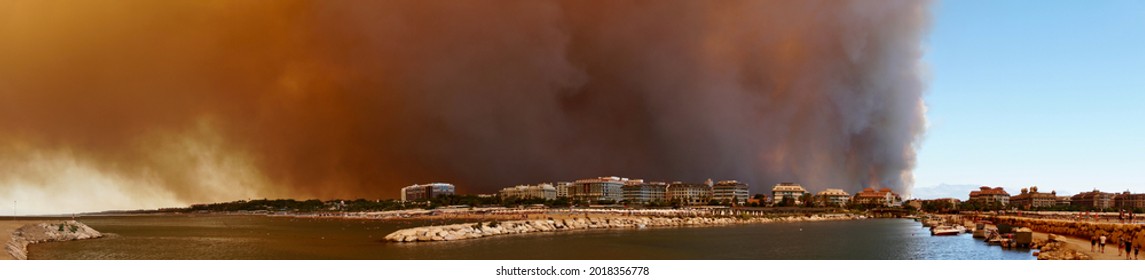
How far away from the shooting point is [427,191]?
1781 inches

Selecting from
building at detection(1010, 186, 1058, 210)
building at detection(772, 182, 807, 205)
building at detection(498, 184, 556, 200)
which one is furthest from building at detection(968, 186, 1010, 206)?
building at detection(498, 184, 556, 200)

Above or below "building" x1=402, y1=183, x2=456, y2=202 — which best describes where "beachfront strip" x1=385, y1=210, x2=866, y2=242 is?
below

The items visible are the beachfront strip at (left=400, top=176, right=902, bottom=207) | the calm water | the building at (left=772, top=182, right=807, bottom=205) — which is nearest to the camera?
the calm water

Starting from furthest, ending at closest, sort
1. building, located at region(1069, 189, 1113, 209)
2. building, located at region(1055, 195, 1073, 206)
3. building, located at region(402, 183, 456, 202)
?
building, located at region(1055, 195, 1073, 206) → building, located at region(1069, 189, 1113, 209) → building, located at region(402, 183, 456, 202)

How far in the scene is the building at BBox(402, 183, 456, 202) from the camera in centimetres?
4234

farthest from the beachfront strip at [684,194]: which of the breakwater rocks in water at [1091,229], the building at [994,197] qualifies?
the breakwater rocks in water at [1091,229]

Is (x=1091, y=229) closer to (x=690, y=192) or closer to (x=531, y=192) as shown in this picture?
(x=531, y=192)

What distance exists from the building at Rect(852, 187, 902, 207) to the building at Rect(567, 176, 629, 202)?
83.8 feet

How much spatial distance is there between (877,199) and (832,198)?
4845 mm

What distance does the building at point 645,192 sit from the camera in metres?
74.8

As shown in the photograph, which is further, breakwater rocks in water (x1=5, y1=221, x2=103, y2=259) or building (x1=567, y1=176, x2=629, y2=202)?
building (x1=567, y1=176, x2=629, y2=202)

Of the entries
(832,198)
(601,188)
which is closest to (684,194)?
(601,188)

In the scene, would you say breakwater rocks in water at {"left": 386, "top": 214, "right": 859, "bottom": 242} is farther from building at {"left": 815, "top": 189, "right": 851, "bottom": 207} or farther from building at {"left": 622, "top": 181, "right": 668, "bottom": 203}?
building at {"left": 815, "top": 189, "right": 851, "bottom": 207}

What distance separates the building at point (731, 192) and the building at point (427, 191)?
36894mm
